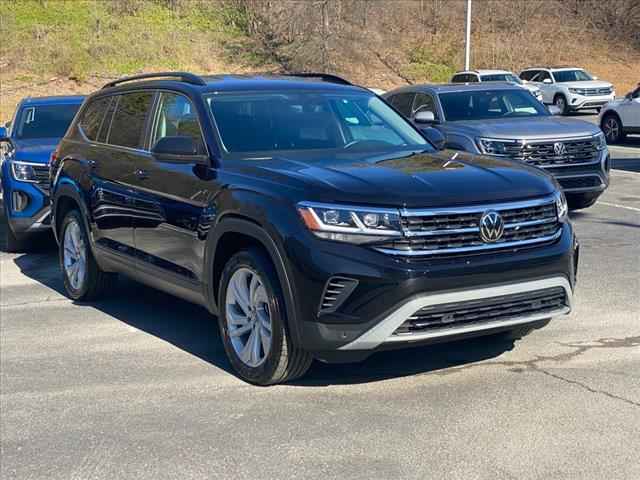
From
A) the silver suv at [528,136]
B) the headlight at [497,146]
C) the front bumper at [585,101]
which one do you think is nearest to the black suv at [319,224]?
the silver suv at [528,136]

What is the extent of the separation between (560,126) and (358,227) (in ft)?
24.1

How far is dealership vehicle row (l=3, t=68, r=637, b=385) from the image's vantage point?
5102 millimetres

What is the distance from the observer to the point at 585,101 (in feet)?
110

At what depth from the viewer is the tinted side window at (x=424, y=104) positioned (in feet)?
42.5

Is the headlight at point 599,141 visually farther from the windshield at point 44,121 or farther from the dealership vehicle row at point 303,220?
the windshield at point 44,121

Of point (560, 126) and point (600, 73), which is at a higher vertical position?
point (560, 126)

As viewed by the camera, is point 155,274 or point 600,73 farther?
point 600,73

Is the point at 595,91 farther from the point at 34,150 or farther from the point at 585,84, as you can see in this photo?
the point at 34,150

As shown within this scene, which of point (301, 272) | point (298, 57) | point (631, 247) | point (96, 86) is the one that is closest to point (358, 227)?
point (301, 272)

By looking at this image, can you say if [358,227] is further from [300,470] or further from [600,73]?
[600,73]

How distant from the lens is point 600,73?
1858 inches

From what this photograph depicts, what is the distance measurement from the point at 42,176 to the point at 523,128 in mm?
5491

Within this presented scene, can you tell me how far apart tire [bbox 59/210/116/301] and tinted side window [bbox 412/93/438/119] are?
5.95 metres

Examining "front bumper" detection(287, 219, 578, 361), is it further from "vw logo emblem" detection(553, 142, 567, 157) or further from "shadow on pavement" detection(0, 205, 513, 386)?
"vw logo emblem" detection(553, 142, 567, 157)
